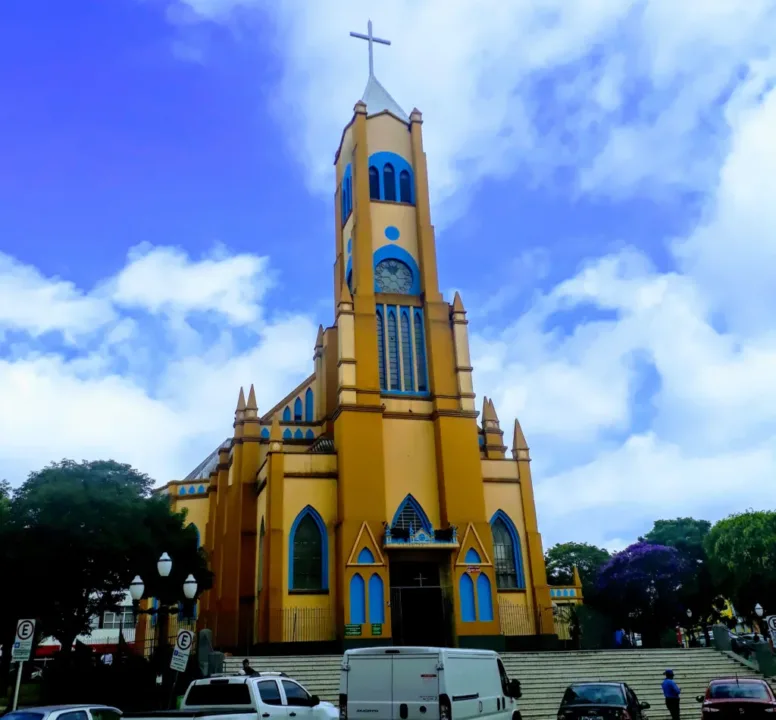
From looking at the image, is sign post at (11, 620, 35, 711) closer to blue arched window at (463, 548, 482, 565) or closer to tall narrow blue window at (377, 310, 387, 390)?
blue arched window at (463, 548, 482, 565)

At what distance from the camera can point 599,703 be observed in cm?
1396

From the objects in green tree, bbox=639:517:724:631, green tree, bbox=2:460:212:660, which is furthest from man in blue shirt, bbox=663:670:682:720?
green tree, bbox=639:517:724:631

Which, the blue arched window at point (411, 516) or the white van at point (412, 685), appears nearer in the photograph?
the white van at point (412, 685)

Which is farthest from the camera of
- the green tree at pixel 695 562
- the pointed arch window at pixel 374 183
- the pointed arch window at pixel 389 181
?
the green tree at pixel 695 562

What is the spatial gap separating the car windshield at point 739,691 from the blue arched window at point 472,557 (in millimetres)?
13263

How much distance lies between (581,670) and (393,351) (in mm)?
14363

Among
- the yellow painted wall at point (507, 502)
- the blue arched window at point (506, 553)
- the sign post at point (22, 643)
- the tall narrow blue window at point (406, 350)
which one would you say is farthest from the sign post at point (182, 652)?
the tall narrow blue window at point (406, 350)

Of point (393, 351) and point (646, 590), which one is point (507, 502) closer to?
point (393, 351)

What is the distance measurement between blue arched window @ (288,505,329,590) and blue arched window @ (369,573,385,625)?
1.81 meters

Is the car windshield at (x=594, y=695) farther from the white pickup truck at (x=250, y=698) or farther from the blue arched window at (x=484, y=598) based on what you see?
the blue arched window at (x=484, y=598)

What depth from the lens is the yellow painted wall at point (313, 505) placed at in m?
27.5

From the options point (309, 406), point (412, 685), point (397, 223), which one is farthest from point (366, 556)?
point (412, 685)

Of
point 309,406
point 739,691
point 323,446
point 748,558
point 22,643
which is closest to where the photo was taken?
point 22,643

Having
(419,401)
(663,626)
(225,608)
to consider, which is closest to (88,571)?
(225,608)
